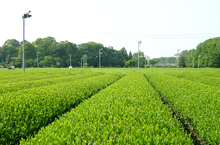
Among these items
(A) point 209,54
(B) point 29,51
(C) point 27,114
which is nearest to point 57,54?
(B) point 29,51

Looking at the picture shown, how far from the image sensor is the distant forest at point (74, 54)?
275 ft

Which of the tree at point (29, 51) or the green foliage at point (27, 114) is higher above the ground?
the tree at point (29, 51)

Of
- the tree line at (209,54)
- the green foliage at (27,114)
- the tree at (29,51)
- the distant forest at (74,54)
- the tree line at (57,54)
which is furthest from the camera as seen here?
the tree line at (57,54)

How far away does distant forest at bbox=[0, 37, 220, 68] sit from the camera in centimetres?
8375

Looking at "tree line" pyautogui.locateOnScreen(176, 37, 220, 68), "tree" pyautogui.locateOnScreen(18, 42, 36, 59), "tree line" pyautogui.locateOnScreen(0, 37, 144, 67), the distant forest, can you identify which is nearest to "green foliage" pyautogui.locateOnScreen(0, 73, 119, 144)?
"tree line" pyautogui.locateOnScreen(176, 37, 220, 68)

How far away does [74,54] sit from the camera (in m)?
110

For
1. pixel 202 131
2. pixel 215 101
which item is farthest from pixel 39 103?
pixel 215 101

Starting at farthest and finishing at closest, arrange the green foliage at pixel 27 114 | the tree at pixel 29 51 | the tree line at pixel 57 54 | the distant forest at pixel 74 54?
the tree line at pixel 57 54 → the tree at pixel 29 51 → the distant forest at pixel 74 54 → the green foliage at pixel 27 114

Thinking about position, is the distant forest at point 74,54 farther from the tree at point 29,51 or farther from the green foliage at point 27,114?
the green foliage at point 27,114

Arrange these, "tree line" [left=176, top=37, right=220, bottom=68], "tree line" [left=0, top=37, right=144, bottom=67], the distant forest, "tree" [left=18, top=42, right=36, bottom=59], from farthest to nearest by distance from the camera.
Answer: "tree line" [left=0, top=37, right=144, bottom=67]
"tree" [left=18, top=42, right=36, bottom=59]
the distant forest
"tree line" [left=176, top=37, right=220, bottom=68]

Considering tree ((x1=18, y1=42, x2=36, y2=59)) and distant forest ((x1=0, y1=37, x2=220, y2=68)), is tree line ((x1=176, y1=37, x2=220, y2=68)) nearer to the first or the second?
distant forest ((x1=0, y1=37, x2=220, y2=68))

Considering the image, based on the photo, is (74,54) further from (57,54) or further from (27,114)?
(27,114)

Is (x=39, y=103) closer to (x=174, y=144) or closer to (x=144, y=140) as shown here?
(x=144, y=140)

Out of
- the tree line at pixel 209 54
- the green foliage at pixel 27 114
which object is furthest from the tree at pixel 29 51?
the tree line at pixel 209 54
